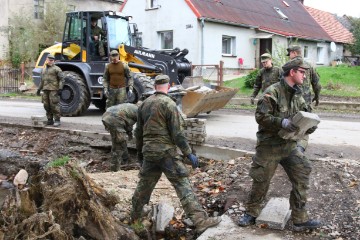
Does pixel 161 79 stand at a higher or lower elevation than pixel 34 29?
lower

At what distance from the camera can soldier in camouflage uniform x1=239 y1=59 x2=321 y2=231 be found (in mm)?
4406

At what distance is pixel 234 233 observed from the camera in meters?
4.75

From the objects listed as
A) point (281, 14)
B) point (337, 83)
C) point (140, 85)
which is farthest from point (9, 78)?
point (281, 14)

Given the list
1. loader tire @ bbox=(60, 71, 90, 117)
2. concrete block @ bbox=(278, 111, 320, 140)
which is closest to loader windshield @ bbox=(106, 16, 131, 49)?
loader tire @ bbox=(60, 71, 90, 117)

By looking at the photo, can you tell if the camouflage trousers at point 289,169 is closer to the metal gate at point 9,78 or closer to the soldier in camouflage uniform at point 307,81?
the soldier in camouflage uniform at point 307,81

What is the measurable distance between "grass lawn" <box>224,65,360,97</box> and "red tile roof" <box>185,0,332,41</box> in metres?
5.53

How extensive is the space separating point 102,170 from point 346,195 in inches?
184

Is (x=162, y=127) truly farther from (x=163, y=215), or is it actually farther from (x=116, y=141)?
(x=116, y=141)

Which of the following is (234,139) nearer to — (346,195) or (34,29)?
(346,195)

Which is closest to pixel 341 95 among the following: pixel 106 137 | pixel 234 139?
pixel 234 139

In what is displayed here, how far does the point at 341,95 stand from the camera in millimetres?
15977

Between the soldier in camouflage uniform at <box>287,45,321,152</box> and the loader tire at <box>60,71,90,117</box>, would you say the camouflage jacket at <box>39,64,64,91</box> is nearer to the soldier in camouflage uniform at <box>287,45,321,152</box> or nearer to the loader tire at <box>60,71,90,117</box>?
the loader tire at <box>60,71,90,117</box>

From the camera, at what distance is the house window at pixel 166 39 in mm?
25031

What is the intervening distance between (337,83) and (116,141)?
13353mm
